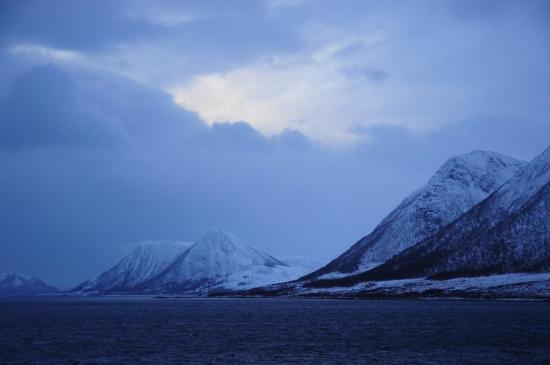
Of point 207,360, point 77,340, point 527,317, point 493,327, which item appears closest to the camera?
point 207,360

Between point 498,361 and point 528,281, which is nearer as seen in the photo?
point 498,361

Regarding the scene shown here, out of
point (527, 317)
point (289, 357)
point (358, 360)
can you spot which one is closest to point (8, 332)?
point (289, 357)

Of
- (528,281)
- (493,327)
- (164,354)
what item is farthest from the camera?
(528,281)

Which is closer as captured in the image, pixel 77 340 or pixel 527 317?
pixel 77 340

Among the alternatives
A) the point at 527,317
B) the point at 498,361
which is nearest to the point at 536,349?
the point at 498,361

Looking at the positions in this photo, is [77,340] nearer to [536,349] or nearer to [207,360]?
[207,360]

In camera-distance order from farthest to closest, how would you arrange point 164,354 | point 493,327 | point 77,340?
point 493,327 → point 77,340 → point 164,354

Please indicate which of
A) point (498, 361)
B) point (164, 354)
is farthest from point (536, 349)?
point (164, 354)

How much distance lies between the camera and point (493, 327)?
8850 centimetres

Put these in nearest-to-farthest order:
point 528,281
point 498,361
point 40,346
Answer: point 498,361 → point 40,346 → point 528,281

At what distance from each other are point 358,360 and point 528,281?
146m

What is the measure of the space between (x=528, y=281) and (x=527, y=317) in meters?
87.6

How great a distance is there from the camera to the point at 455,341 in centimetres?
7244

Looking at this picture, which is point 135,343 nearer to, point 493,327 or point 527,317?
point 493,327
